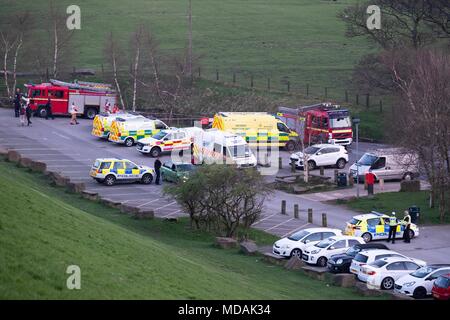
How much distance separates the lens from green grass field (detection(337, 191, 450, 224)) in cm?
4335

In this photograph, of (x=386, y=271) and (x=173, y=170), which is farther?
(x=173, y=170)

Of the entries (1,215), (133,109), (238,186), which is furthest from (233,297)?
(133,109)

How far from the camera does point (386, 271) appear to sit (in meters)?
31.6

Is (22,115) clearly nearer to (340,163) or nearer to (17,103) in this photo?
(17,103)

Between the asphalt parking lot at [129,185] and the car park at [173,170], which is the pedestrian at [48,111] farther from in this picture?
the car park at [173,170]

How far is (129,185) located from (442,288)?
21831 mm

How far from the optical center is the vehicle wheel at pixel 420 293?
3006 cm

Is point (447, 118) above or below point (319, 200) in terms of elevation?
above

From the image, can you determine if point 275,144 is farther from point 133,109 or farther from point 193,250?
point 193,250

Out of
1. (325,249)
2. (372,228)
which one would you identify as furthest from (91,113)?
(325,249)

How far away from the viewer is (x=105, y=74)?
75125 millimetres

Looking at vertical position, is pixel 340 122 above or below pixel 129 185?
above

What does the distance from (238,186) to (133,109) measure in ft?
95.9

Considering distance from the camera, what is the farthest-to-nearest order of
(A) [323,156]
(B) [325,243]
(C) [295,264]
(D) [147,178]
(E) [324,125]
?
(E) [324,125], (A) [323,156], (D) [147,178], (B) [325,243], (C) [295,264]
